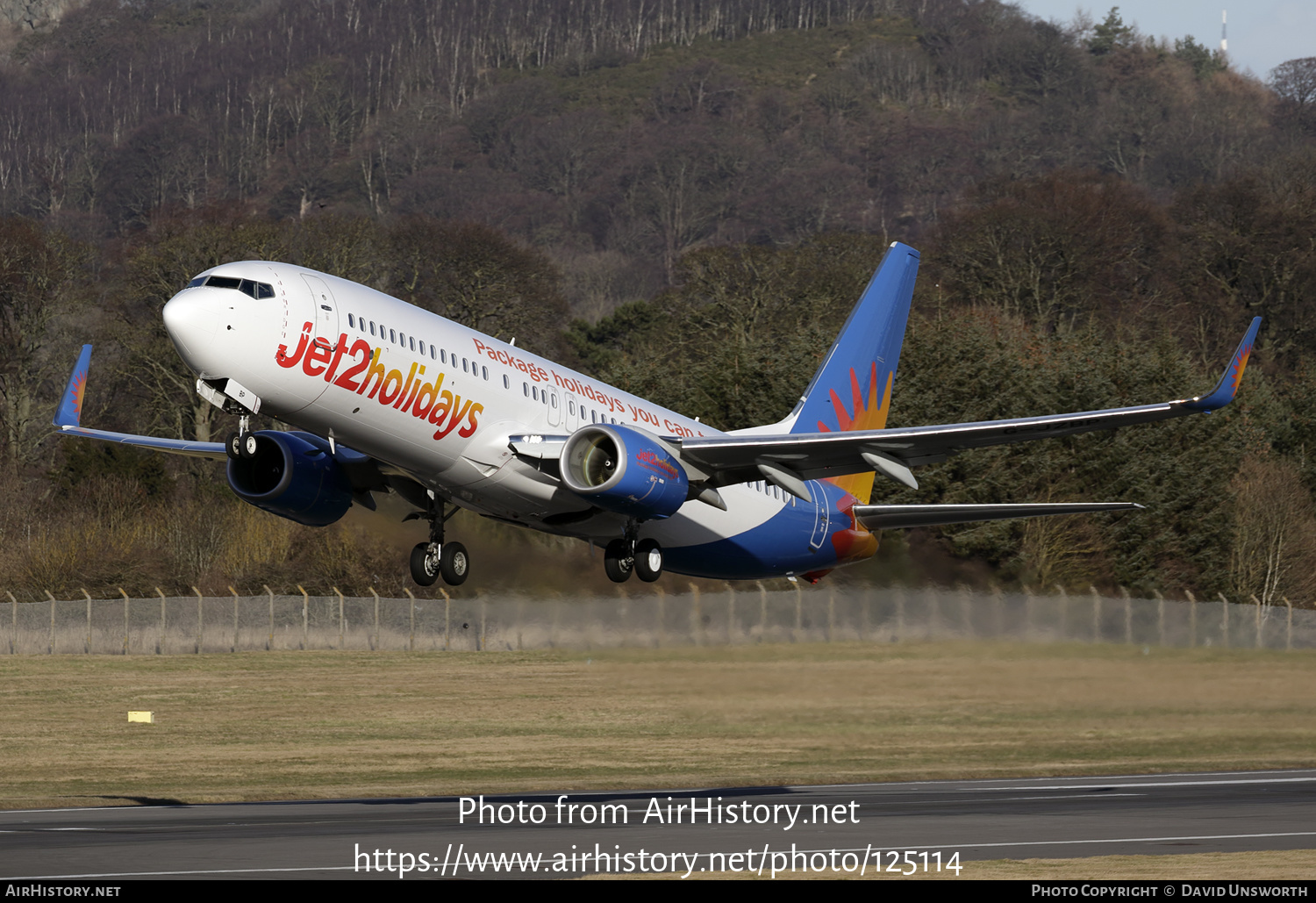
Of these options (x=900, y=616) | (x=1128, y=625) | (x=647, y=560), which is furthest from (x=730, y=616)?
(x=1128, y=625)

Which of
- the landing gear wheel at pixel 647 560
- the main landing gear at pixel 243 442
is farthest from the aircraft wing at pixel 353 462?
the landing gear wheel at pixel 647 560

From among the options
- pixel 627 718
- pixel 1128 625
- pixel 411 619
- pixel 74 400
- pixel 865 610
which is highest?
pixel 74 400

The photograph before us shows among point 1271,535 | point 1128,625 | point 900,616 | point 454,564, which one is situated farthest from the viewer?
point 1271,535

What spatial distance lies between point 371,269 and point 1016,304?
4679 centimetres

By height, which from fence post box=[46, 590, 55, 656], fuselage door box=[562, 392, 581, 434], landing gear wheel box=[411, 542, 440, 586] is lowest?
fence post box=[46, 590, 55, 656]

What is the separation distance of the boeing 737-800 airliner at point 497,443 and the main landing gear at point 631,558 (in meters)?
0.04

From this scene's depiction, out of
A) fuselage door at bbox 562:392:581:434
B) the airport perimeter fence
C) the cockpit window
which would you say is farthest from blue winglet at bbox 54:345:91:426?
fuselage door at bbox 562:392:581:434

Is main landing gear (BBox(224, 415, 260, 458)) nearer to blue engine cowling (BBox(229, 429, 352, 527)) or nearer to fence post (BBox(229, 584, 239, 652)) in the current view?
blue engine cowling (BBox(229, 429, 352, 527))

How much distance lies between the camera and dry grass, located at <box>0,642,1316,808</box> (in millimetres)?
41906

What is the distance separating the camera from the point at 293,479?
1476 inches

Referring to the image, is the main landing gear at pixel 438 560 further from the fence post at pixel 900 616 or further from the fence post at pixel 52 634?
the fence post at pixel 52 634

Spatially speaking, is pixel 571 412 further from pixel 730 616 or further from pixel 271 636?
pixel 271 636

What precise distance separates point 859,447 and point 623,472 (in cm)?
523
